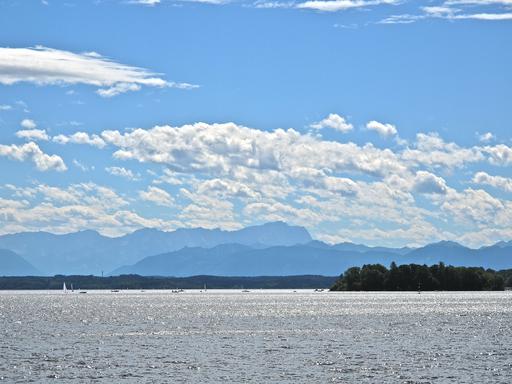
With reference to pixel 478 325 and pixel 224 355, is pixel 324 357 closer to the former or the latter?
pixel 224 355

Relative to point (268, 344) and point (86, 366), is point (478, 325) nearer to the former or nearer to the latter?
point (268, 344)

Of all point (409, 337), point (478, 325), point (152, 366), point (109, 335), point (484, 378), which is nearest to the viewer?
point (484, 378)

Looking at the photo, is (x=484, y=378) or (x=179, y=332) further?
(x=179, y=332)

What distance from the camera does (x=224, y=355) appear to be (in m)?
110

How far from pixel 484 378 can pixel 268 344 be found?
4520 centimetres

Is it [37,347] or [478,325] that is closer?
[37,347]

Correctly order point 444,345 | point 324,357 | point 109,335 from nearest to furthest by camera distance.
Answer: point 324,357 < point 444,345 < point 109,335

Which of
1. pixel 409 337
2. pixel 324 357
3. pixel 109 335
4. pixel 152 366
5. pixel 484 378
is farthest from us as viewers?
pixel 109 335

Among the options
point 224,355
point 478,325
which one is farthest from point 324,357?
point 478,325

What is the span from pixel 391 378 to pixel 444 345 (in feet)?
126

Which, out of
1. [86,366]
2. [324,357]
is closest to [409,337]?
[324,357]

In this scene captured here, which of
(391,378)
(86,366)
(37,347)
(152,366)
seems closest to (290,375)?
(391,378)

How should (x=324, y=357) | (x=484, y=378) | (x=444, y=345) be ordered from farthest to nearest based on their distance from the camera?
1. (x=444, y=345)
2. (x=324, y=357)
3. (x=484, y=378)

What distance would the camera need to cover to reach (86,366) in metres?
97.2
